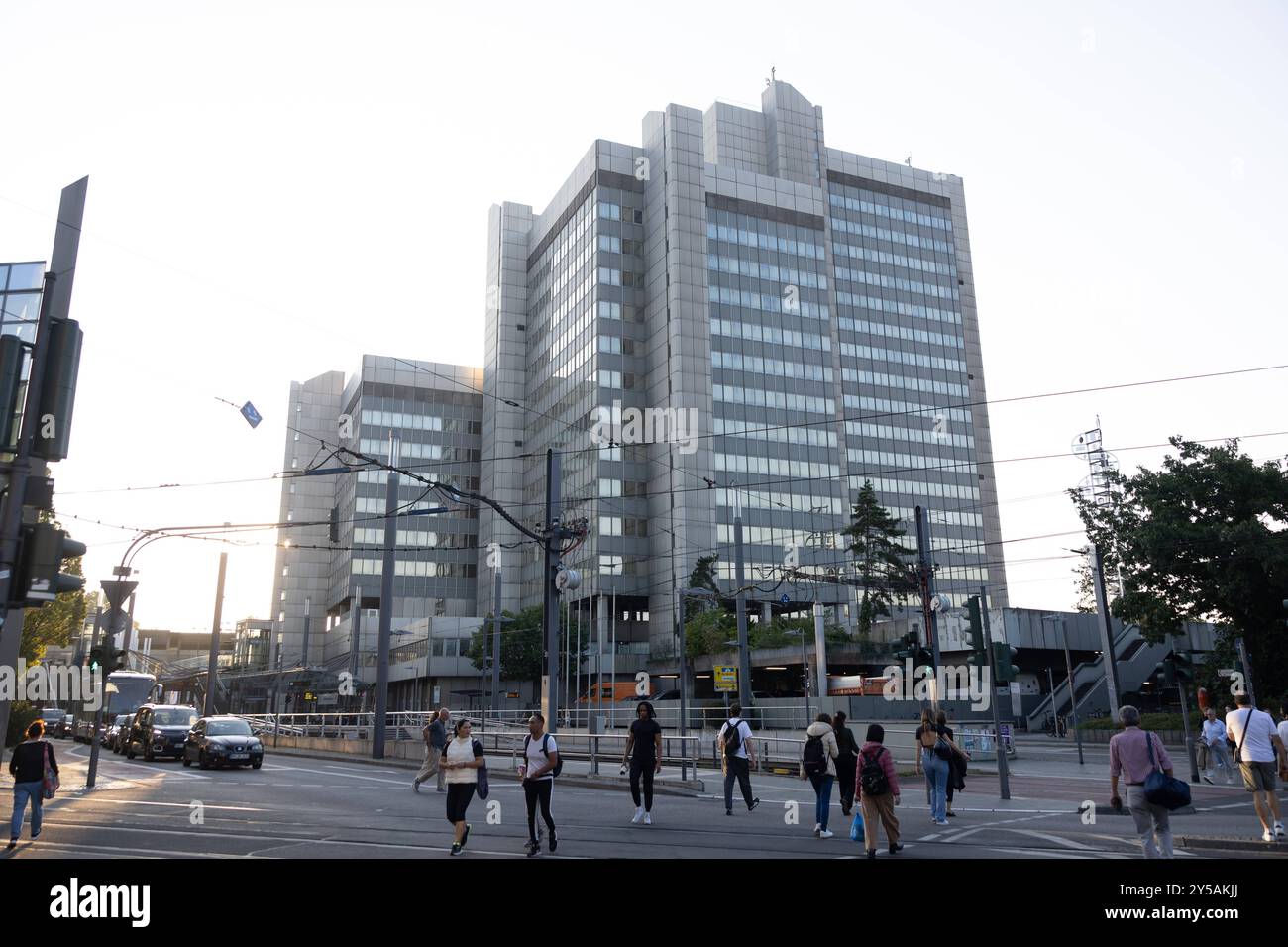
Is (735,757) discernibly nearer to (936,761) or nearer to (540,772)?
(936,761)

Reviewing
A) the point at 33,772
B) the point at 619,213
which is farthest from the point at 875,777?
the point at 619,213

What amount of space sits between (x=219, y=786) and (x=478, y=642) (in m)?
52.5

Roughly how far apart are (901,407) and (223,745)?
93.0 m

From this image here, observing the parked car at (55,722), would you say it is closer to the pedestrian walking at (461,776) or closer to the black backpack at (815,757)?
the pedestrian walking at (461,776)

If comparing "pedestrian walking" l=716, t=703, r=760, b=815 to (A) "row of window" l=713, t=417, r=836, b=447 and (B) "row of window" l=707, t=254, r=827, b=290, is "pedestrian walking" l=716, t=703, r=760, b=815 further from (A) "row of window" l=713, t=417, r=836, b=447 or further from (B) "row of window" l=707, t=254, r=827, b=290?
(B) "row of window" l=707, t=254, r=827, b=290

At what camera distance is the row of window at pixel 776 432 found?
89438 millimetres

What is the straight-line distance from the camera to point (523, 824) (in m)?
14.8

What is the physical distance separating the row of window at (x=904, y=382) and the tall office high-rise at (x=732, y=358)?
27 centimetres

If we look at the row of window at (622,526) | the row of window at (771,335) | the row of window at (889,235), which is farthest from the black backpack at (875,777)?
the row of window at (889,235)
